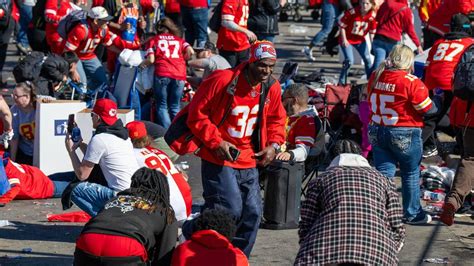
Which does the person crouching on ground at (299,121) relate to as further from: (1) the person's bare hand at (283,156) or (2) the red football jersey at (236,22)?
(2) the red football jersey at (236,22)

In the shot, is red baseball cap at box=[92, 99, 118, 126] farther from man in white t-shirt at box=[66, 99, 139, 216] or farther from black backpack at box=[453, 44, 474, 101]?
black backpack at box=[453, 44, 474, 101]

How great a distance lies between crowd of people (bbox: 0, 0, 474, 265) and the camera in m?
6.48

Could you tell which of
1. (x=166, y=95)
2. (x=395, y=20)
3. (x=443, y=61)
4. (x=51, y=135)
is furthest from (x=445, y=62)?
(x=51, y=135)

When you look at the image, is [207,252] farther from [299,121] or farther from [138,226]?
[299,121]

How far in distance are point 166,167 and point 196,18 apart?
7.53 meters

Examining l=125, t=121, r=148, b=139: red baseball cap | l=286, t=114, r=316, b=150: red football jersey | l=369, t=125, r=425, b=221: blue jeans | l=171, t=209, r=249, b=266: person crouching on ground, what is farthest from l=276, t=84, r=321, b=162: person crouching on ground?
l=171, t=209, r=249, b=266: person crouching on ground

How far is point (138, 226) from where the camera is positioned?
696 cm

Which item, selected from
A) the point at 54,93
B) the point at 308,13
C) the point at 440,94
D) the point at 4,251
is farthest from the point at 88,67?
the point at 308,13

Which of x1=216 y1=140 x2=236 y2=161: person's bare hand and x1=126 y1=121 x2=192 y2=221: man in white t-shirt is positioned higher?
x1=216 y1=140 x2=236 y2=161: person's bare hand

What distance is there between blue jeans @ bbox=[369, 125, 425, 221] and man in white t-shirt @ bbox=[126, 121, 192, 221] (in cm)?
172

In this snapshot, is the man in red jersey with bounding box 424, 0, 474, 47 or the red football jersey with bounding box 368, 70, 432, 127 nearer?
the red football jersey with bounding box 368, 70, 432, 127

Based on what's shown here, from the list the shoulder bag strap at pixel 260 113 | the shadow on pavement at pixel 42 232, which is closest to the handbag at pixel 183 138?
the shoulder bag strap at pixel 260 113

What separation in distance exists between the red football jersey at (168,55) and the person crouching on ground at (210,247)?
6.65 metres

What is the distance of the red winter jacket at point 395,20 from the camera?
51.3ft
